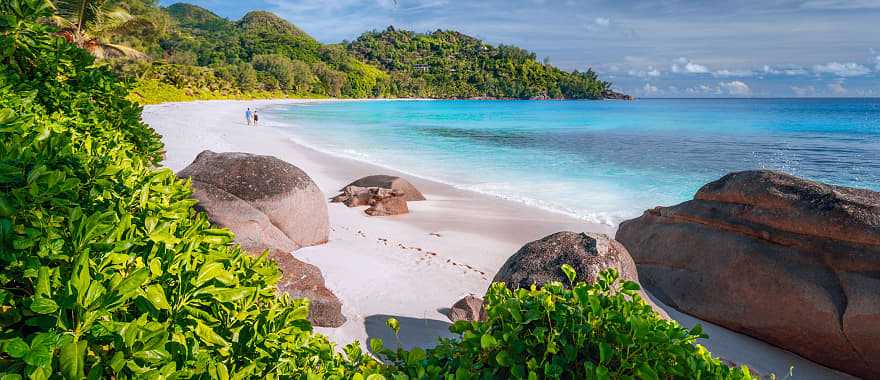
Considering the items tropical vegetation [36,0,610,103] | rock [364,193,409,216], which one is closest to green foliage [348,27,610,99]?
tropical vegetation [36,0,610,103]

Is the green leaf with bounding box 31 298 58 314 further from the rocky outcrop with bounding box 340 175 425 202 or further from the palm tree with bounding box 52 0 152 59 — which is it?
the palm tree with bounding box 52 0 152 59

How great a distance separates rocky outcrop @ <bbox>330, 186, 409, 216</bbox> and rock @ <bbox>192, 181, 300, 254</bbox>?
13.7 ft

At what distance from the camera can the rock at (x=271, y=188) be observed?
303 inches

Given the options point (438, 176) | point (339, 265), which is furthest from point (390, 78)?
point (339, 265)

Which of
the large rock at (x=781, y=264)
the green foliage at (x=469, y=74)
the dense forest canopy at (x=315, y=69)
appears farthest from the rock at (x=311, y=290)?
the green foliage at (x=469, y=74)

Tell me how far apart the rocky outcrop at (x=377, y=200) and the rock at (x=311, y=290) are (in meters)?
5.25

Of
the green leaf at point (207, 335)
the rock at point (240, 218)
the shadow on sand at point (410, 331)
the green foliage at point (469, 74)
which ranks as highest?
the green foliage at point (469, 74)

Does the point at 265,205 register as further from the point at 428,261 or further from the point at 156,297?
the point at 156,297

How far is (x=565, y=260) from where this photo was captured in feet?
18.6

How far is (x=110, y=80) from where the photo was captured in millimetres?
5457

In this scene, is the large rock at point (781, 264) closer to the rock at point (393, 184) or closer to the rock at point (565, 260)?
the rock at point (565, 260)

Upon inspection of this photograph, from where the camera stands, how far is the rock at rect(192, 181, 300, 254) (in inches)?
270

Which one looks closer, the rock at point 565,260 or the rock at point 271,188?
the rock at point 565,260

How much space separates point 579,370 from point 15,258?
2045mm
